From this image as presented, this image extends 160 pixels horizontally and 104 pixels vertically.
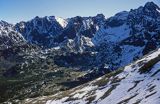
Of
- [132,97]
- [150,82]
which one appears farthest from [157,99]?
[150,82]

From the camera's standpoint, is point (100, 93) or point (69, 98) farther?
point (69, 98)

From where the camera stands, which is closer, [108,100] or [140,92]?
[140,92]

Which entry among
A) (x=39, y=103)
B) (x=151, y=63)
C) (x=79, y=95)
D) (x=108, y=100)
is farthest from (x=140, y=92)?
(x=39, y=103)

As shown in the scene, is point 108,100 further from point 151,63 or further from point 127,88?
point 151,63

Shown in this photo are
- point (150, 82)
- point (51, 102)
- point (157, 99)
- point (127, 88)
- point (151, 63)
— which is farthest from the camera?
point (51, 102)

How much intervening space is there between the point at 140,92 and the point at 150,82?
618cm

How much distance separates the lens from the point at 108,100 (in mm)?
89125

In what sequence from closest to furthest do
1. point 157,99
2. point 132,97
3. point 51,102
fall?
point 157,99 → point 132,97 → point 51,102

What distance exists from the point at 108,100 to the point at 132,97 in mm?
11479

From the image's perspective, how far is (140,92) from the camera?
8056cm

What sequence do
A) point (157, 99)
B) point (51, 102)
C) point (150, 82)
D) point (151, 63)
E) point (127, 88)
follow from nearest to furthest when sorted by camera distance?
point (157, 99), point (150, 82), point (127, 88), point (151, 63), point (51, 102)

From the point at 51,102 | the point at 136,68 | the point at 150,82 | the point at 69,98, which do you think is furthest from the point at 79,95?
the point at 150,82

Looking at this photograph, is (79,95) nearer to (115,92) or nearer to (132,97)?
(115,92)

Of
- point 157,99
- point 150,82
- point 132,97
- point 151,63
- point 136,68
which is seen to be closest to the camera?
point 157,99
